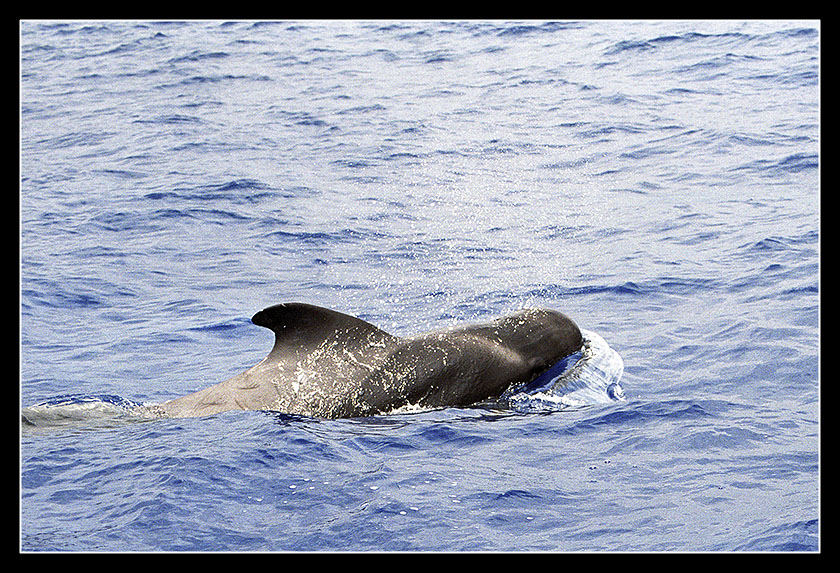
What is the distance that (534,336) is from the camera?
35.2ft

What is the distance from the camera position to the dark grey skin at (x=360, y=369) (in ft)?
32.2

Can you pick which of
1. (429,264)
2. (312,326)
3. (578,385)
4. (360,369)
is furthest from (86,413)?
(429,264)

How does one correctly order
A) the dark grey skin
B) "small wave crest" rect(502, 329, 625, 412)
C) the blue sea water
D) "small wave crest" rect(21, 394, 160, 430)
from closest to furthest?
the blue sea water, "small wave crest" rect(21, 394, 160, 430), the dark grey skin, "small wave crest" rect(502, 329, 625, 412)

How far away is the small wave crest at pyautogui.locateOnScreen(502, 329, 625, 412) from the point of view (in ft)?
33.0

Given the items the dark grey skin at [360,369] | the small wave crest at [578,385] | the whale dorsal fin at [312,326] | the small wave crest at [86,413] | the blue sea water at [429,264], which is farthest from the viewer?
the whale dorsal fin at [312,326]

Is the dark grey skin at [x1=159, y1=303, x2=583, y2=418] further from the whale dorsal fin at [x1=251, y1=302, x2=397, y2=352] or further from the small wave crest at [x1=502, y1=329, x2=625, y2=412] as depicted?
the small wave crest at [x1=502, y1=329, x2=625, y2=412]

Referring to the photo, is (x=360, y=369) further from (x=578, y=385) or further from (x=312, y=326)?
(x=578, y=385)

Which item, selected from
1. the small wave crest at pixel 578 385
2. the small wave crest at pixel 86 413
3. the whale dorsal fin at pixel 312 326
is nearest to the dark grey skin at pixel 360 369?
the whale dorsal fin at pixel 312 326

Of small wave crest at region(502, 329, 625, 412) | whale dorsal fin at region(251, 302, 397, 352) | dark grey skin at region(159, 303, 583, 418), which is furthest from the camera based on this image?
whale dorsal fin at region(251, 302, 397, 352)

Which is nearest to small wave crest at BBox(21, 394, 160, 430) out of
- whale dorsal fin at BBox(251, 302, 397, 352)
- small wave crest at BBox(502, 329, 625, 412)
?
whale dorsal fin at BBox(251, 302, 397, 352)

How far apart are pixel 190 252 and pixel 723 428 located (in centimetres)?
978

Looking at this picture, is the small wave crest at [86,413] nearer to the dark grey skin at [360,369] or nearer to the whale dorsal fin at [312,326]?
the dark grey skin at [360,369]

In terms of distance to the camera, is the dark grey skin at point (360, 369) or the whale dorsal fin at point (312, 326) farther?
the whale dorsal fin at point (312, 326)

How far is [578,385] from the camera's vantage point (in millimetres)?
10383
